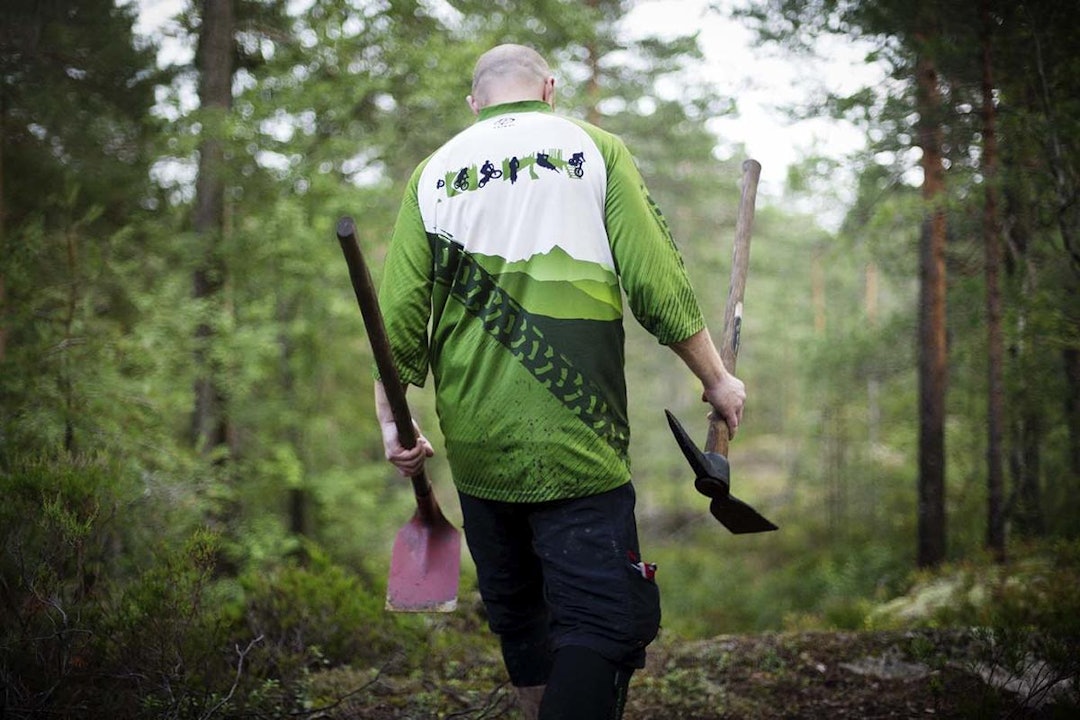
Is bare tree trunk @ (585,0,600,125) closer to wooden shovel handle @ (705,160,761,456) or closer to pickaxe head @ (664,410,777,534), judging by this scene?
wooden shovel handle @ (705,160,761,456)

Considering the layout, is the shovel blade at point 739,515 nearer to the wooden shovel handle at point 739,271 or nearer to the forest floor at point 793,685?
the wooden shovel handle at point 739,271

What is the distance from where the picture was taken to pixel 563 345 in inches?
84.9

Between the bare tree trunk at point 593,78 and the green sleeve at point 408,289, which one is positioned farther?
the bare tree trunk at point 593,78

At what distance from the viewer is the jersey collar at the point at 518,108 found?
7.70ft

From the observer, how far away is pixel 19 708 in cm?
231

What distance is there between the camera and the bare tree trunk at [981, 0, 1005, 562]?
640cm

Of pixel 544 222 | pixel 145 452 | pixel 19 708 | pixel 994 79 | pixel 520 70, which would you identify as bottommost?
pixel 19 708

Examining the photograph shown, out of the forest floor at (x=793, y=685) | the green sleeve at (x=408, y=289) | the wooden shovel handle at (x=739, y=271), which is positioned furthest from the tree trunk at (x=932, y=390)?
the green sleeve at (x=408, y=289)

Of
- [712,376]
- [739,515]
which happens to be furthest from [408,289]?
[739,515]

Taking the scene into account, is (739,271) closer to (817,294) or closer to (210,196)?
(210,196)

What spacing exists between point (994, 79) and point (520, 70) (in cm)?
514

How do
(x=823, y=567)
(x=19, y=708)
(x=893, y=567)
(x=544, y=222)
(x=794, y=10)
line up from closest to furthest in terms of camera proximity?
(x=544, y=222) → (x=19, y=708) → (x=794, y=10) → (x=893, y=567) → (x=823, y=567)

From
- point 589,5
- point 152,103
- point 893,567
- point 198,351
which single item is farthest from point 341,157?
point 893,567

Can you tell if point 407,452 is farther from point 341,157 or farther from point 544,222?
point 341,157
